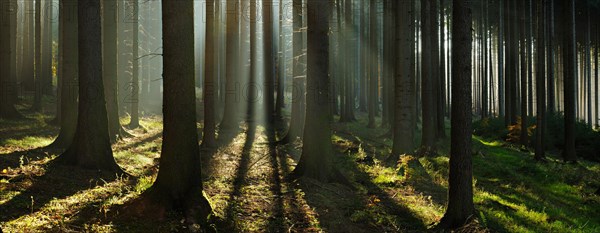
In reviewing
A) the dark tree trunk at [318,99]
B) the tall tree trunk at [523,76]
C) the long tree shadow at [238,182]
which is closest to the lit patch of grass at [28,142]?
the long tree shadow at [238,182]

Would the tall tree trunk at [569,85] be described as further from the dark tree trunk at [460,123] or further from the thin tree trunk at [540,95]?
the dark tree trunk at [460,123]

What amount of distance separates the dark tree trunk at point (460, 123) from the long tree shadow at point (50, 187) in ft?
19.7

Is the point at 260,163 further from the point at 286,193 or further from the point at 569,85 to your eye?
the point at 569,85

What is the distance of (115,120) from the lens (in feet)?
50.5

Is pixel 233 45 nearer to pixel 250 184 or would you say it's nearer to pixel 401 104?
pixel 401 104

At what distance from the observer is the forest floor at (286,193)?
21.9 feet

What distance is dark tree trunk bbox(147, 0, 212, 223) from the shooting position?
22.7ft

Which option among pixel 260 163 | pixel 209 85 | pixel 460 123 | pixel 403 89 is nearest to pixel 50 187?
pixel 260 163

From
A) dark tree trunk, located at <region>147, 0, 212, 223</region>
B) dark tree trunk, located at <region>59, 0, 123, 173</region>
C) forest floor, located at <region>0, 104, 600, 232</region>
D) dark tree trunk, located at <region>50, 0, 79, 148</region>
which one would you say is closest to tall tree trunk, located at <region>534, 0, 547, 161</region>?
forest floor, located at <region>0, 104, 600, 232</region>

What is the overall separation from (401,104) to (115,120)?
30.1 feet

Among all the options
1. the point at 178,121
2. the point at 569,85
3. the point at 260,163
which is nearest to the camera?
the point at 178,121

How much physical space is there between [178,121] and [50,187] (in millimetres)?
2730

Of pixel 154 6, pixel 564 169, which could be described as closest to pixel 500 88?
pixel 564 169

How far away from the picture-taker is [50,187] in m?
7.87
